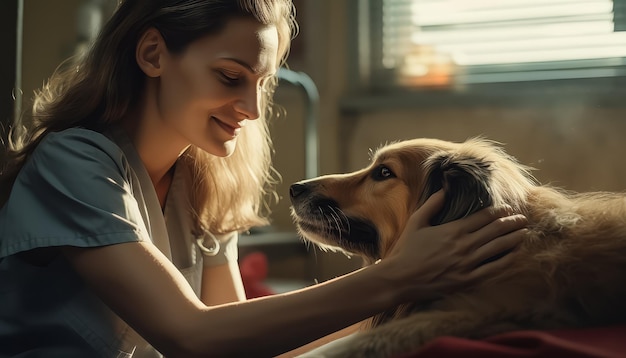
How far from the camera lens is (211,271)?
1531mm

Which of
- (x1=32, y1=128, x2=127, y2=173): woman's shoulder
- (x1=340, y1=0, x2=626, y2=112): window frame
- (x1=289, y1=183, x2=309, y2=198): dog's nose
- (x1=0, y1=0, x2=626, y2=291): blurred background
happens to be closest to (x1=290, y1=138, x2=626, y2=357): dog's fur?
(x1=289, y1=183, x2=309, y2=198): dog's nose

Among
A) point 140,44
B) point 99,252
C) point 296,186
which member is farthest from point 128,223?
point 296,186

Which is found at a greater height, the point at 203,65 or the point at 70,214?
the point at 203,65

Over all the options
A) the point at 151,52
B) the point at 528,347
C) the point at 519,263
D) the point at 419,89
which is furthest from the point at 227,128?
the point at 419,89

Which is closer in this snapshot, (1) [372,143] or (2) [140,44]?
(2) [140,44]

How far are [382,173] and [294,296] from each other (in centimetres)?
46

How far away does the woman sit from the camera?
102 centimetres

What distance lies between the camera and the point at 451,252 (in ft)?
3.35

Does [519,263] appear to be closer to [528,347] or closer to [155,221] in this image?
[528,347]

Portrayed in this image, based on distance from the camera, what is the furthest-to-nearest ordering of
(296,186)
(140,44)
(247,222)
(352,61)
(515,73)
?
1. (352,61)
2. (515,73)
3. (247,222)
4. (296,186)
5. (140,44)

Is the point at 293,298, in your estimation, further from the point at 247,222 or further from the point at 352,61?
the point at 352,61

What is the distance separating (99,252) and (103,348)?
0.19m

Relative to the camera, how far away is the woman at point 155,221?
40.2 inches

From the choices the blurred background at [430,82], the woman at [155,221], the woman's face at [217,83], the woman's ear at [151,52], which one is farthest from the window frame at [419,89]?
the woman's ear at [151,52]
